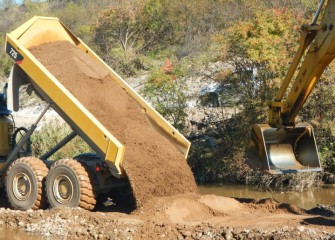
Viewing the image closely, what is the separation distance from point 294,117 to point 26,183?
15.1 ft

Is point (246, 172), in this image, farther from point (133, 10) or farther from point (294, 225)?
point (133, 10)

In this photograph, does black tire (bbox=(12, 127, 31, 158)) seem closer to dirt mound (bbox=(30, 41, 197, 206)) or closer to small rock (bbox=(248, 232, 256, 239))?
dirt mound (bbox=(30, 41, 197, 206))

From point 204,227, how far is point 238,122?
29.5ft

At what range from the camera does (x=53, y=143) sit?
58.9 ft

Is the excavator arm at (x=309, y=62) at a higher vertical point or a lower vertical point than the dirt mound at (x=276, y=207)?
higher

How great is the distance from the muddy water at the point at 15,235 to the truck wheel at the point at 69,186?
857 mm

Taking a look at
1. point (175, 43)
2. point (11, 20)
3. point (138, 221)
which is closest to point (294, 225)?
point (138, 221)

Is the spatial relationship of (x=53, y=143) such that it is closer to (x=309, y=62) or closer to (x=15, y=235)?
(x=15, y=235)

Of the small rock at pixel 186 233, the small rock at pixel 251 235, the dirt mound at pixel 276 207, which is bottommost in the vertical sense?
the dirt mound at pixel 276 207

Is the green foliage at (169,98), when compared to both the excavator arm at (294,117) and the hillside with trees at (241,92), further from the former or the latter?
the excavator arm at (294,117)

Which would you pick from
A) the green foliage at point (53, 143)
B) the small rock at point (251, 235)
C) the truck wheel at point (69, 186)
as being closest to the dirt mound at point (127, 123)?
the truck wheel at point (69, 186)

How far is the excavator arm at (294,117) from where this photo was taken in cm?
870

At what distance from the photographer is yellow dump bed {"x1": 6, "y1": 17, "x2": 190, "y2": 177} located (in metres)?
9.09

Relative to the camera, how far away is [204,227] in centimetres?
790
